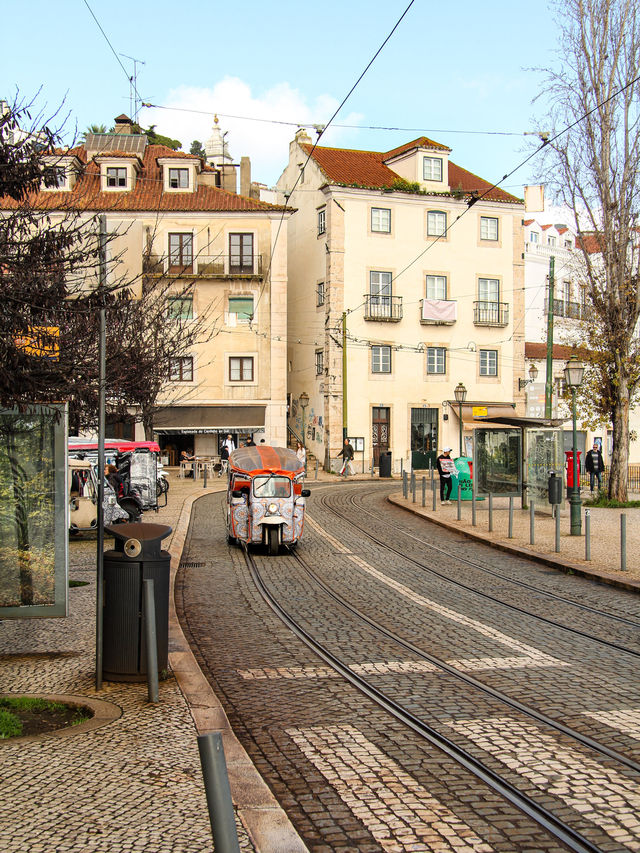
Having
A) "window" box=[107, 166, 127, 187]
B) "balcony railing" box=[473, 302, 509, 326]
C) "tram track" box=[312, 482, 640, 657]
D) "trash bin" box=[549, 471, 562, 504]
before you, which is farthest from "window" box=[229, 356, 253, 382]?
"trash bin" box=[549, 471, 562, 504]

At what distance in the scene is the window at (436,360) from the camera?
4750 cm

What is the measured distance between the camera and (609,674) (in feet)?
27.0

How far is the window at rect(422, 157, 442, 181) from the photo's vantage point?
4800cm

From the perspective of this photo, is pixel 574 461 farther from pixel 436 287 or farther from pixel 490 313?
pixel 490 313

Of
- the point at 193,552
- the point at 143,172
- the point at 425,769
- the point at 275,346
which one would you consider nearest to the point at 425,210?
the point at 275,346

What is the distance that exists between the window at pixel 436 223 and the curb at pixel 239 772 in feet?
133

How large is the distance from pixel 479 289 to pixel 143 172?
18.0m

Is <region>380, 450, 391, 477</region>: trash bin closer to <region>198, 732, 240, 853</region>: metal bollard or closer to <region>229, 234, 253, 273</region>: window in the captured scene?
<region>229, 234, 253, 273</region>: window

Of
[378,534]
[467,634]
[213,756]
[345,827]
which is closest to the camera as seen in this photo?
[213,756]

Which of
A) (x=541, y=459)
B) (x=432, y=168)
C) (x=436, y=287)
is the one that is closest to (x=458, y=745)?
(x=541, y=459)

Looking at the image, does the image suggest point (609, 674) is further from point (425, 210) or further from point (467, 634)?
point (425, 210)

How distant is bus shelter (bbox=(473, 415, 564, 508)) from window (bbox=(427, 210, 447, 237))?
2463cm

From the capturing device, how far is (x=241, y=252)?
4384cm

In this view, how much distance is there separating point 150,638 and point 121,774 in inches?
74.6
